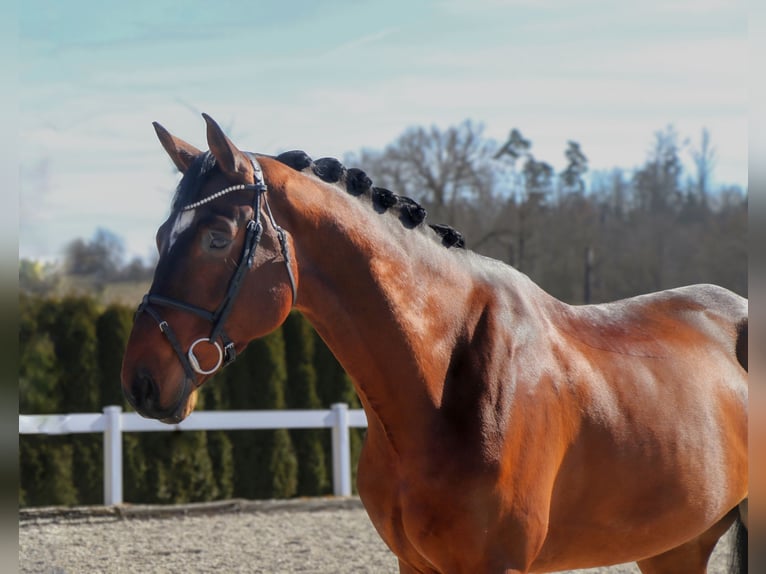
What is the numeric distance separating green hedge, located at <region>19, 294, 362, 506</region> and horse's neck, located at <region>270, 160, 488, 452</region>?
7682 millimetres

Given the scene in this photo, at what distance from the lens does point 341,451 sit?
32.8ft

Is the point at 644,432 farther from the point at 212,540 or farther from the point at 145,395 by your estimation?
the point at 212,540

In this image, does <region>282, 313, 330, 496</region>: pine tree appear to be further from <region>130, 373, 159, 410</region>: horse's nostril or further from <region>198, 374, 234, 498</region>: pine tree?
<region>130, 373, 159, 410</region>: horse's nostril

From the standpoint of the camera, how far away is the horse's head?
8.57 ft

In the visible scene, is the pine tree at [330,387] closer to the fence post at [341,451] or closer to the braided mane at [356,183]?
the fence post at [341,451]

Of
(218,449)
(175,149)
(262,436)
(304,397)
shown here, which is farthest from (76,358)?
(175,149)

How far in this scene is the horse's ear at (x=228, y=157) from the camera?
8.87 feet

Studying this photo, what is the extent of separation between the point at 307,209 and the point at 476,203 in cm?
2522

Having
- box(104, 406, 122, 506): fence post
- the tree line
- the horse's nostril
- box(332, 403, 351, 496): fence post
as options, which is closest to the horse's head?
the horse's nostril

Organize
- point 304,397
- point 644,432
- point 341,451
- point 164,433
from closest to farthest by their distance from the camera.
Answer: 1. point 644,432
2. point 341,451
3. point 164,433
4. point 304,397

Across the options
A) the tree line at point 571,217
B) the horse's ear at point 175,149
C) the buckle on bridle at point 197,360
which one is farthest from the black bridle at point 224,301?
the tree line at point 571,217

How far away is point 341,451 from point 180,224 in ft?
24.9

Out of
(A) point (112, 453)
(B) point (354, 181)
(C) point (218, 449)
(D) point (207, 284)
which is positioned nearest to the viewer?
(D) point (207, 284)

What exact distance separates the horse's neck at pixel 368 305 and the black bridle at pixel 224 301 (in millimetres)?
86
